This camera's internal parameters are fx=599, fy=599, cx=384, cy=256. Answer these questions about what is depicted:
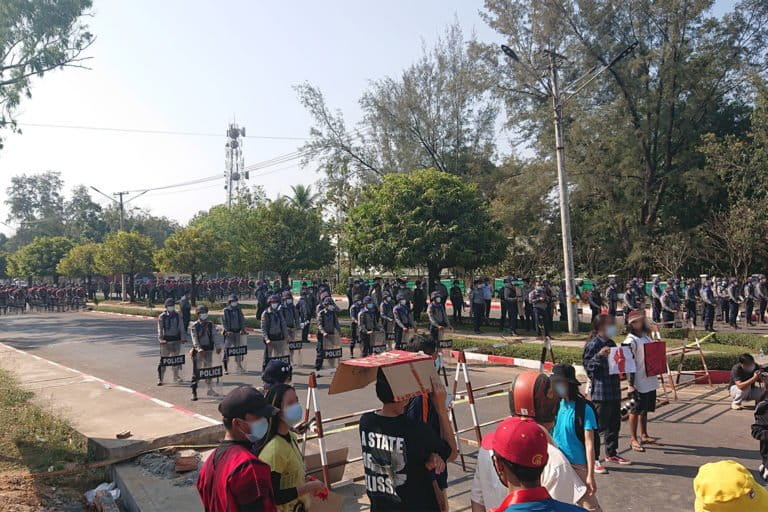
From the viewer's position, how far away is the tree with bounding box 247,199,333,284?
30.1 m

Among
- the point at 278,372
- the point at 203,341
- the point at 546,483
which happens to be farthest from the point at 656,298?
the point at 546,483

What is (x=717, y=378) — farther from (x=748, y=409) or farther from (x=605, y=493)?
(x=605, y=493)

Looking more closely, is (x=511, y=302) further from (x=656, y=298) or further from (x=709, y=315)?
(x=709, y=315)

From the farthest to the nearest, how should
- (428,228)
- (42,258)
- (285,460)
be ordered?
1. (42,258)
2. (428,228)
3. (285,460)

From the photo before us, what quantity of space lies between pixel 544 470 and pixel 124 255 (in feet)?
135

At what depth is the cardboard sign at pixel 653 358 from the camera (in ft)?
24.2

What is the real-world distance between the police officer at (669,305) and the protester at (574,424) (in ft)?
52.9

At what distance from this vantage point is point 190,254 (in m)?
34.8

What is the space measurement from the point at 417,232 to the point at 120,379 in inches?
473

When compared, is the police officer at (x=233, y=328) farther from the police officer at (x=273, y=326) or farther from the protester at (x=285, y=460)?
the protester at (x=285, y=460)

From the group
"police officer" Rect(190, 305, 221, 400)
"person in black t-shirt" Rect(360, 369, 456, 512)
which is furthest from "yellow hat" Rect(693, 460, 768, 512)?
"police officer" Rect(190, 305, 221, 400)

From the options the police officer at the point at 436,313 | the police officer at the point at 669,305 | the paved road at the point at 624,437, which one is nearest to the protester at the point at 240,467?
the paved road at the point at 624,437

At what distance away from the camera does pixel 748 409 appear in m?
9.62

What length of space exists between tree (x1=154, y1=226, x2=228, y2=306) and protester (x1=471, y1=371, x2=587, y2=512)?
110ft
